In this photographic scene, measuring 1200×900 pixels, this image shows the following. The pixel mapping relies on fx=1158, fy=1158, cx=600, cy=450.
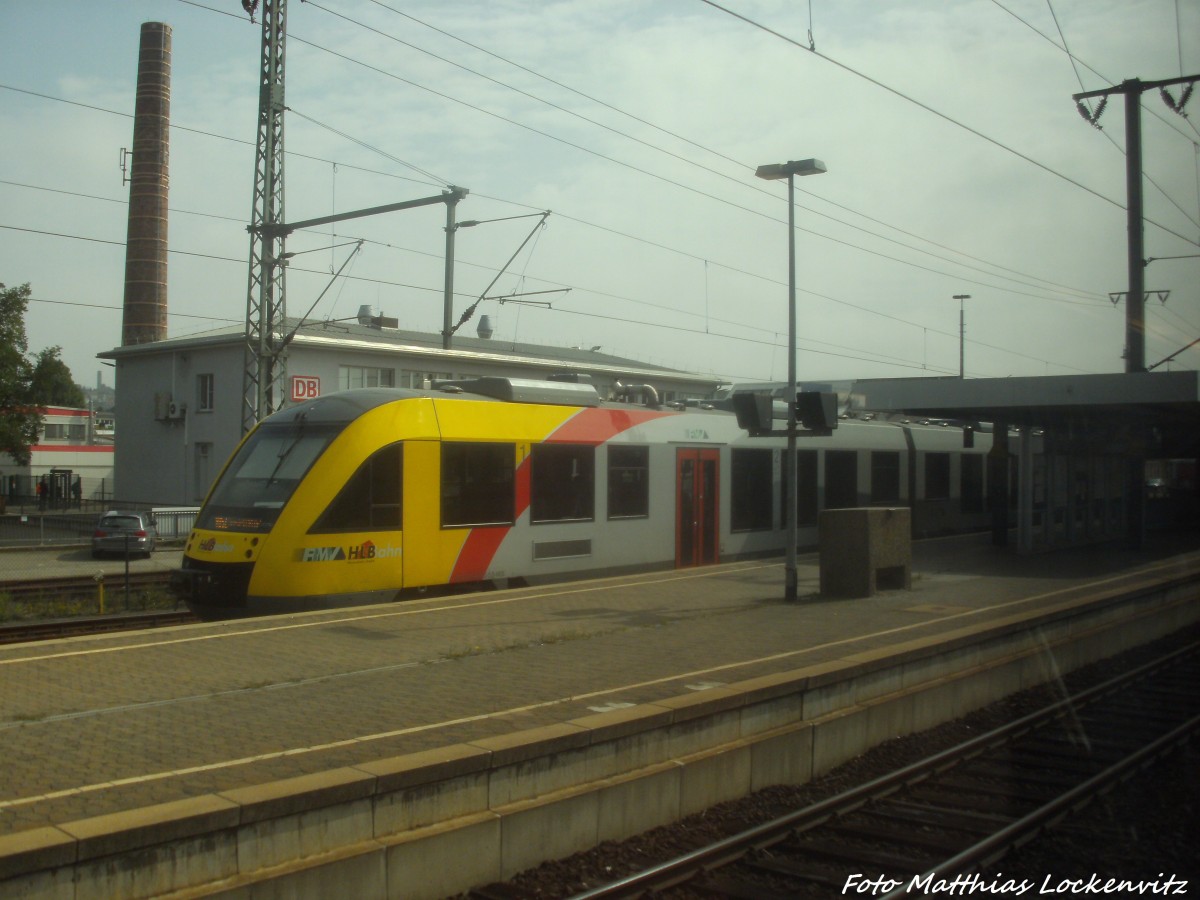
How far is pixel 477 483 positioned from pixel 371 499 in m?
1.78

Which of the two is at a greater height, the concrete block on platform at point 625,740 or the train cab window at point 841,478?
the train cab window at point 841,478

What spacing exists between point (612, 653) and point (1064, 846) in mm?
4449

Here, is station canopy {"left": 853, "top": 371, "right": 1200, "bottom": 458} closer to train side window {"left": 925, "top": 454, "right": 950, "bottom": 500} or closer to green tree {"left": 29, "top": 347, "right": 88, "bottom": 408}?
train side window {"left": 925, "top": 454, "right": 950, "bottom": 500}

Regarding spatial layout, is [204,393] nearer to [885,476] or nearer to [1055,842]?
[885,476]

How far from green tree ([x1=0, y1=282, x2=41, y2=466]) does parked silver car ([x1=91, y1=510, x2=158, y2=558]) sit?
19087mm

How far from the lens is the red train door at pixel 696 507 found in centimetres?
1928

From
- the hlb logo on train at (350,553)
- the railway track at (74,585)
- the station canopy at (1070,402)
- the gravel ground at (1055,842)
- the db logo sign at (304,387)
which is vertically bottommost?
the gravel ground at (1055,842)

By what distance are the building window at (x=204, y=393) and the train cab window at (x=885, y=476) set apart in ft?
87.2

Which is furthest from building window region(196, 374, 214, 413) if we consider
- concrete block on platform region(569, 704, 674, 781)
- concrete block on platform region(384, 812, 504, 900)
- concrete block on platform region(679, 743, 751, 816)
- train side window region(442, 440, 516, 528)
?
concrete block on platform region(384, 812, 504, 900)

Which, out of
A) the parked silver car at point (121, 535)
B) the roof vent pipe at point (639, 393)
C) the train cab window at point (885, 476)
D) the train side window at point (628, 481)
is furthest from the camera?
the parked silver car at point (121, 535)

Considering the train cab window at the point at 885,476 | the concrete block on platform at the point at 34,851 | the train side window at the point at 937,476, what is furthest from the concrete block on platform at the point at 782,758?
the train side window at the point at 937,476

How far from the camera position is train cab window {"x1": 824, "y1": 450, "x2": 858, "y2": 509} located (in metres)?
23.7

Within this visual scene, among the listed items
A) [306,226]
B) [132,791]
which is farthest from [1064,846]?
[306,226]

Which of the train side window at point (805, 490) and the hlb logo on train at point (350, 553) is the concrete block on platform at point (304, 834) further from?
the train side window at point (805, 490)
